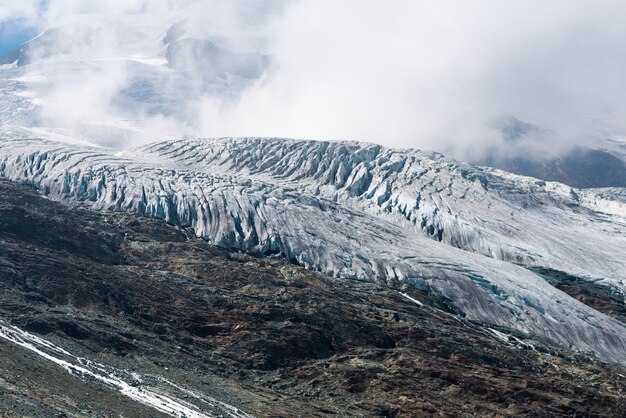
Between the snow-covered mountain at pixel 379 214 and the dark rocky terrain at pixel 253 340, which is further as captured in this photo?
the snow-covered mountain at pixel 379 214

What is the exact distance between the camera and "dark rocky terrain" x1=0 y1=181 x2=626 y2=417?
64.1 m

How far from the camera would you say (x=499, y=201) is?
6176 inches

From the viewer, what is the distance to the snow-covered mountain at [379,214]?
109m

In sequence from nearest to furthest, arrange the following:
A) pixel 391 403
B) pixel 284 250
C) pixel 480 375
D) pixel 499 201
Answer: pixel 391 403
pixel 480 375
pixel 284 250
pixel 499 201

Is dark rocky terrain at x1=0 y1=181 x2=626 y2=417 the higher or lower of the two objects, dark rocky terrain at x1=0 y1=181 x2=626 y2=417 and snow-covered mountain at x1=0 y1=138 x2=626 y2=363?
the lower

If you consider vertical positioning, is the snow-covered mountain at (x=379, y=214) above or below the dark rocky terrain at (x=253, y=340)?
above

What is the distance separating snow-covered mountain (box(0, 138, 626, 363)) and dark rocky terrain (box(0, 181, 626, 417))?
11.1m

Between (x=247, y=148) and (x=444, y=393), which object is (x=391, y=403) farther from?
(x=247, y=148)

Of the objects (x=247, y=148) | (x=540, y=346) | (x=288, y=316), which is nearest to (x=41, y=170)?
(x=247, y=148)

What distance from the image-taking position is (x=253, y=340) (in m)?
76.6

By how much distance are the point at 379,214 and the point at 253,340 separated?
7040 centimetres

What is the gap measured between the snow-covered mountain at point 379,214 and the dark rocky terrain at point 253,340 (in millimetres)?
11149

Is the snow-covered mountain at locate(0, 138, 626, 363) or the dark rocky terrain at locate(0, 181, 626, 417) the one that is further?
the snow-covered mountain at locate(0, 138, 626, 363)

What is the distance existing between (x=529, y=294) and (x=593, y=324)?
28.0 ft
